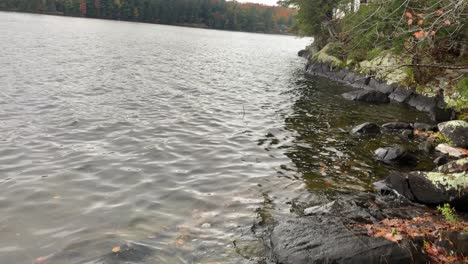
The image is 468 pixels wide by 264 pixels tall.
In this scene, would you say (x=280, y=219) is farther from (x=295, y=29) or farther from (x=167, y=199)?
(x=295, y=29)

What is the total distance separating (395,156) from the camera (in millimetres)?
12547

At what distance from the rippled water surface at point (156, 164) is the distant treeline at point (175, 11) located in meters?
98.2

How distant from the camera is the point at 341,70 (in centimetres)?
3584

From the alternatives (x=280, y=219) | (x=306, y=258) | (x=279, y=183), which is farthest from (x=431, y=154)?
(x=306, y=258)

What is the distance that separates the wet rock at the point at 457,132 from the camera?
44.3 feet

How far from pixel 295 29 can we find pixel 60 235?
57503 millimetres

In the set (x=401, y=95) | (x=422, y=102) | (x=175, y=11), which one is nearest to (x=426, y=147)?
(x=422, y=102)

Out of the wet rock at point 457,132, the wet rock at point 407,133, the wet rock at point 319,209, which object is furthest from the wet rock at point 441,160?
the wet rock at point 319,209

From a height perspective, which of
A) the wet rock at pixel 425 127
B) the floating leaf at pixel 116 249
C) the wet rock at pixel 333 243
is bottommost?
the floating leaf at pixel 116 249

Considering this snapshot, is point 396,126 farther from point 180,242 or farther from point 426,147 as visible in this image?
point 180,242

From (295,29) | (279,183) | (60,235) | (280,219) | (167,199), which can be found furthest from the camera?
(295,29)

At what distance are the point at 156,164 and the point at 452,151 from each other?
10154 millimetres

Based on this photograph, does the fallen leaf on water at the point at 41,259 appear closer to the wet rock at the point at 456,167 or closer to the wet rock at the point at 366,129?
the wet rock at the point at 456,167

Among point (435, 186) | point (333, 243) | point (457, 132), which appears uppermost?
point (457, 132)
